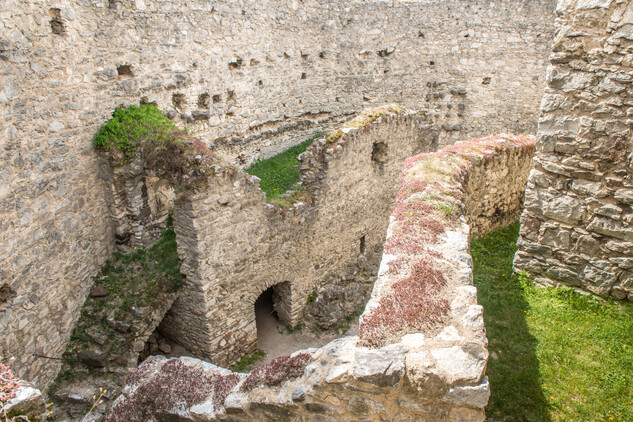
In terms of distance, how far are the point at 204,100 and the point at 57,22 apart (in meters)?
4.75

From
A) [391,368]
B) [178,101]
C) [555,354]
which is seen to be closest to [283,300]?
[178,101]

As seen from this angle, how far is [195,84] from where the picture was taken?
468 inches

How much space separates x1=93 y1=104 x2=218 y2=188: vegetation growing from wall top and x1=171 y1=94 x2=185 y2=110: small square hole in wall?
1.84m

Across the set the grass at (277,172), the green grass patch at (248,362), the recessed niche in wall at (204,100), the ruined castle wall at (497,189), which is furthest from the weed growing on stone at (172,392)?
the recessed niche in wall at (204,100)

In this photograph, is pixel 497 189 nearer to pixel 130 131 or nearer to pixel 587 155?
pixel 587 155

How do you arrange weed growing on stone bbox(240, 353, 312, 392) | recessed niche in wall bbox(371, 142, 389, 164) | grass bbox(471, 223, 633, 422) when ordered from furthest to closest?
1. recessed niche in wall bbox(371, 142, 389, 164)
2. grass bbox(471, 223, 633, 422)
3. weed growing on stone bbox(240, 353, 312, 392)

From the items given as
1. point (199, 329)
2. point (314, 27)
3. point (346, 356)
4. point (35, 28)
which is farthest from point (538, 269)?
point (314, 27)

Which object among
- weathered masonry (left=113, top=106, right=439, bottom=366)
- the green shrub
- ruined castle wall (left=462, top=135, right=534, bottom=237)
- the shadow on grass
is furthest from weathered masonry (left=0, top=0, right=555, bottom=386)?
the shadow on grass

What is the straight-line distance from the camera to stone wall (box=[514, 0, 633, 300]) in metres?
4.55

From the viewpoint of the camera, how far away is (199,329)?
9.07 meters

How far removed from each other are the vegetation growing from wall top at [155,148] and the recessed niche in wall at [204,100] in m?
2.79

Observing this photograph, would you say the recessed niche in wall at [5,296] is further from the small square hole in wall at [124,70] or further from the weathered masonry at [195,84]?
the small square hole in wall at [124,70]

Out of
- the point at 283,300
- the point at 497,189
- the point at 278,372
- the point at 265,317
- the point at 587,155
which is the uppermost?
the point at 587,155

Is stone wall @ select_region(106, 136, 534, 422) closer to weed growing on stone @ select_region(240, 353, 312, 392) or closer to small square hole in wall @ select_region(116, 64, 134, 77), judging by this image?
weed growing on stone @ select_region(240, 353, 312, 392)
